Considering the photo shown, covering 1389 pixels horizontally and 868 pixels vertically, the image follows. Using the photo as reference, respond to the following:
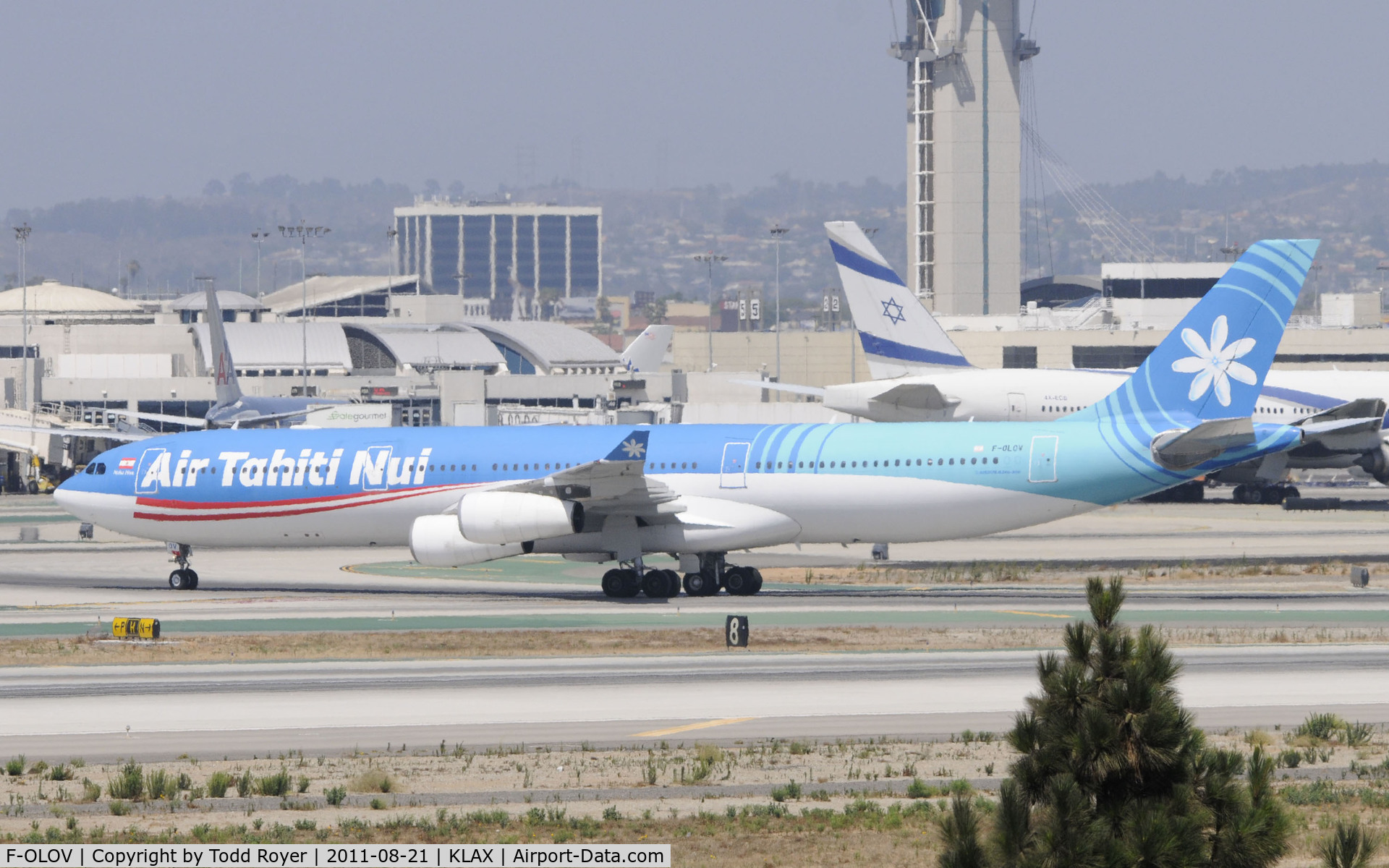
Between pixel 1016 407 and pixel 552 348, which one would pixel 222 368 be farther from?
pixel 552 348

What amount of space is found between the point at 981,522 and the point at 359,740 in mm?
21469

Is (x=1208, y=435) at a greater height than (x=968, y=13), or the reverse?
(x=968, y=13)

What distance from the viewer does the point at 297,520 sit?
144 ft

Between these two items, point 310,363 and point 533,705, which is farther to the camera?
point 310,363

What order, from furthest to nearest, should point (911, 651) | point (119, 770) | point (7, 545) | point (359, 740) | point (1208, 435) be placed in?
point (7, 545)
point (1208, 435)
point (911, 651)
point (359, 740)
point (119, 770)

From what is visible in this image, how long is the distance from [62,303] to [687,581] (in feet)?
512

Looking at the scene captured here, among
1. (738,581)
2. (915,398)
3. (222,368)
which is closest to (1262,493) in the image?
(915,398)

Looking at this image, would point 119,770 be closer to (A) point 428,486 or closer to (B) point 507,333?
(A) point 428,486

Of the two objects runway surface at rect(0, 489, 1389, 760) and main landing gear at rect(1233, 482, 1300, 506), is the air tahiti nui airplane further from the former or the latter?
main landing gear at rect(1233, 482, 1300, 506)

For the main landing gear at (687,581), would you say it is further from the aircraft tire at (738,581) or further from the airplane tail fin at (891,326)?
the airplane tail fin at (891,326)

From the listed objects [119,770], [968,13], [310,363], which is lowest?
[119,770]

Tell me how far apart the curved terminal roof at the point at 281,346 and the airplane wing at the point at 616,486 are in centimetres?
10060

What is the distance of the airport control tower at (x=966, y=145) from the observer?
443 ft

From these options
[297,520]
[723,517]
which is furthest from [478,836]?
[297,520]
